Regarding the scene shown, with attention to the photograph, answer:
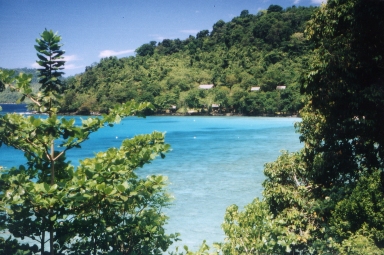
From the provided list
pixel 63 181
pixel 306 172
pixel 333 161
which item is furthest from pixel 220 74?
pixel 63 181

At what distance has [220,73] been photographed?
69188 mm

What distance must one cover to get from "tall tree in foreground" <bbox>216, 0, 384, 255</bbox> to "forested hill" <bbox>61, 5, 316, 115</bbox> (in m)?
40.9

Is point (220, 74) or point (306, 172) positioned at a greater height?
point (220, 74)

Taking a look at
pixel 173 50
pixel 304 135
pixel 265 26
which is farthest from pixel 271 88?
pixel 304 135

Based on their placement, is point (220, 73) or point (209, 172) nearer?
point (209, 172)

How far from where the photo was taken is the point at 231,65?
70562 mm

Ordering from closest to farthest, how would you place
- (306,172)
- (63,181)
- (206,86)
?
1. (63,181)
2. (306,172)
3. (206,86)

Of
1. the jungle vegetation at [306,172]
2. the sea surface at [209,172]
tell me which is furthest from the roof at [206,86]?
the jungle vegetation at [306,172]

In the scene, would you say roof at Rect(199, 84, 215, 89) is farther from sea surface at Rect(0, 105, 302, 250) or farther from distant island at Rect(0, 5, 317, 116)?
sea surface at Rect(0, 105, 302, 250)

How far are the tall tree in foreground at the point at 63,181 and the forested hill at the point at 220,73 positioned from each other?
4343 centimetres

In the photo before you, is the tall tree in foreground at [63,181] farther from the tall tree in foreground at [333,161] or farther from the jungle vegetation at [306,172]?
the tall tree in foreground at [333,161]

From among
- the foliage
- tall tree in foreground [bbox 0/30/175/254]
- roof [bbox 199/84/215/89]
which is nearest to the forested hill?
roof [bbox 199/84/215/89]

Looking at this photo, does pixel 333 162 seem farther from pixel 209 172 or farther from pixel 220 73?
pixel 220 73

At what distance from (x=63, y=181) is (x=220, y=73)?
68.4 meters
